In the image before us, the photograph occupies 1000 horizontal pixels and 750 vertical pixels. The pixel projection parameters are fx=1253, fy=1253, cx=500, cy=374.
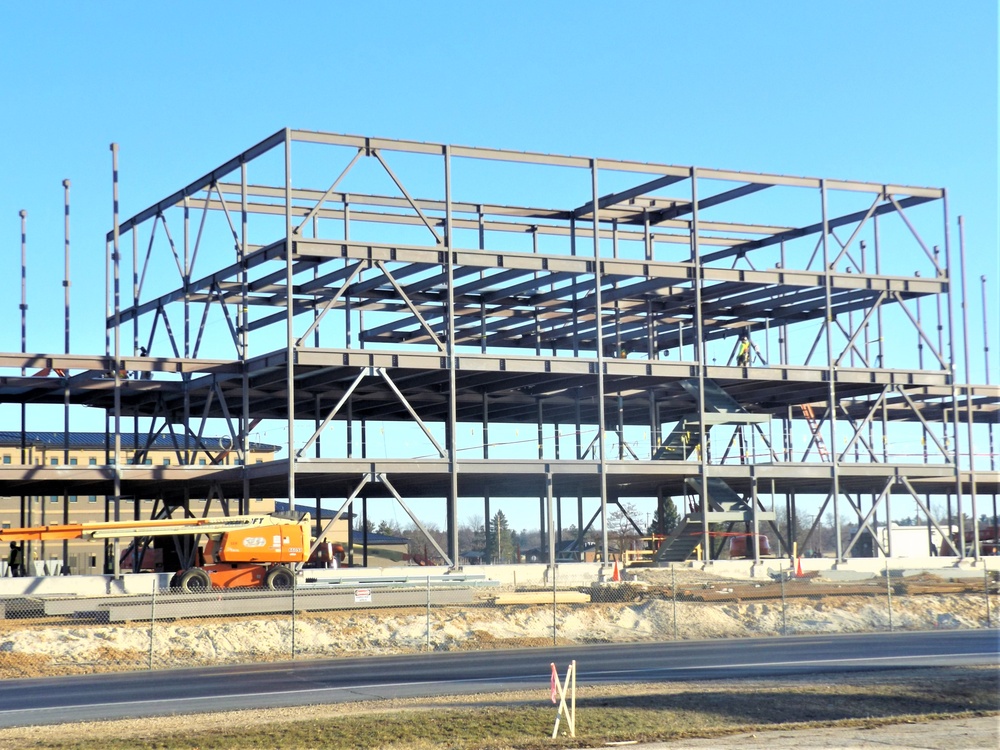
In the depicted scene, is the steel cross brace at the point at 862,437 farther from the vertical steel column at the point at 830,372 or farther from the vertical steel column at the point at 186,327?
the vertical steel column at the point at 186,327

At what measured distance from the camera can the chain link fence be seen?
2920 cm

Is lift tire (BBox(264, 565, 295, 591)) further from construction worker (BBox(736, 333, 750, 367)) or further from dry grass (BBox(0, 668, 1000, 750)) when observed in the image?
construction worker (BBox(736, 333, 750, 367))

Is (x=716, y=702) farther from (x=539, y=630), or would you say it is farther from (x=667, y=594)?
(x=667, y=594)

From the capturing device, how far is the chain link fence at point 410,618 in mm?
29203

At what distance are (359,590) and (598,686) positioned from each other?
51.2 ft

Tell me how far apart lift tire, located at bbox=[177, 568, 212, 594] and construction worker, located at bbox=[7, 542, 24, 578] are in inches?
350

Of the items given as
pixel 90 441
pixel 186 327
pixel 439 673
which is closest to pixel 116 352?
pixel 186 327

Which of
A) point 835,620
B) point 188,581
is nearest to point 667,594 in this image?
point 835,620

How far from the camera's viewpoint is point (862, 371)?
53.0 metres

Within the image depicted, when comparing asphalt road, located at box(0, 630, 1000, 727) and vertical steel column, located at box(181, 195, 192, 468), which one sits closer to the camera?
asphalt road, located at box(0, 630, 1000, 727)

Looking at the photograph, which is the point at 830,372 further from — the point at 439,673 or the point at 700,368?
the point at 439,673

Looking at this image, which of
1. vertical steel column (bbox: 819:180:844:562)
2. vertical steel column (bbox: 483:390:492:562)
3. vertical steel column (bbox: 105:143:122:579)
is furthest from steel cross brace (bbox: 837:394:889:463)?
vertical steel column (bbox: 105:143:122:579)

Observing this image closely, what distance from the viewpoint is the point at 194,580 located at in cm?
3744

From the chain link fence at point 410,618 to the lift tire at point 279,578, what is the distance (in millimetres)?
742
